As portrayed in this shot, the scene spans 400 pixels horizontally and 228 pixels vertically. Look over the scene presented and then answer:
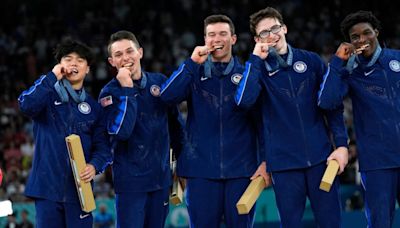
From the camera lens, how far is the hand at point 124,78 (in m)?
6.90

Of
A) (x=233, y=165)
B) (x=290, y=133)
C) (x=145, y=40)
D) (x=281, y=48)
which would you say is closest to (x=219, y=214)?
(x=233, y=165)

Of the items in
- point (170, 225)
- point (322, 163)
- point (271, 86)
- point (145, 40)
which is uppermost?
point (145, 40)

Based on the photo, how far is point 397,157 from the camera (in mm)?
6684

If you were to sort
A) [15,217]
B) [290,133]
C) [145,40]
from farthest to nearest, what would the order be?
[145,40]
[15,217]
[290,133]

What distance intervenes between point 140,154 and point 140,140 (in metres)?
0.11

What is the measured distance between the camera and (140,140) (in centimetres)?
700

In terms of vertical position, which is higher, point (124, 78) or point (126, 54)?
point (126, 54)

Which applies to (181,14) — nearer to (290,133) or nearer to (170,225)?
(170,225)

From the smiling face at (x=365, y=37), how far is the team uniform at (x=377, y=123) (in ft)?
0.16

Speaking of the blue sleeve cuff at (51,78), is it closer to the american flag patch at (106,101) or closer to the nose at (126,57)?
the american flag patch at (106,101)

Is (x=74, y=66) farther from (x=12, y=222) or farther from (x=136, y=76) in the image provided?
(x=12, y=222)

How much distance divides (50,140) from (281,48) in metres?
1.87

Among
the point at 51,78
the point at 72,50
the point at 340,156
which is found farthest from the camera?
the point at 72,50

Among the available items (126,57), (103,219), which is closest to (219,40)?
(126,57)
